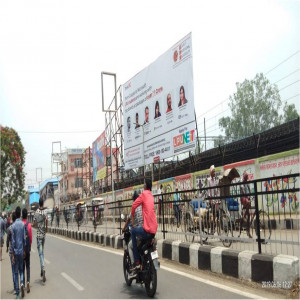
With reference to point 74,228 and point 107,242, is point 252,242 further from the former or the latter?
point 74,228

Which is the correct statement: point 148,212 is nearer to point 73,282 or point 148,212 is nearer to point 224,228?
point 224,228

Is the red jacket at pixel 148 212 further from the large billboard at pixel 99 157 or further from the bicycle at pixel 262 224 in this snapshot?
the large billboard at pixel 99 157

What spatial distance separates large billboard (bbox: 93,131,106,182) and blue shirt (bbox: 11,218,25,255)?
27014 mm

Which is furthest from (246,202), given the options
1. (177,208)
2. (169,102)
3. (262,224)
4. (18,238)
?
(169,102)

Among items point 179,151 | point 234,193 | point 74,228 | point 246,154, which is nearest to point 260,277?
point 234,193

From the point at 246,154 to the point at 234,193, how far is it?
805cm

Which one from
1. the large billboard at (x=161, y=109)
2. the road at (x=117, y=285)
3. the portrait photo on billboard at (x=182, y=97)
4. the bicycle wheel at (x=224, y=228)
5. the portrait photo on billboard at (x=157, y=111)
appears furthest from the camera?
the portrait photo on billboard at (x=157, y=111)

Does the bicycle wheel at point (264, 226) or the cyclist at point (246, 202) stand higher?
the cyclist at point (246, 202)

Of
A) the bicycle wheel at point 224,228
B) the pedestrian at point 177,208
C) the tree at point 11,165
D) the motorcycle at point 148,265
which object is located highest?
the tree at point 11,165

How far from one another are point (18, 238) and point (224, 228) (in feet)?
12.7

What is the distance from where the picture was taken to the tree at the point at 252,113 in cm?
2116

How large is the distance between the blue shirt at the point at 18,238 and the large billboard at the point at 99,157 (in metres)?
27.0

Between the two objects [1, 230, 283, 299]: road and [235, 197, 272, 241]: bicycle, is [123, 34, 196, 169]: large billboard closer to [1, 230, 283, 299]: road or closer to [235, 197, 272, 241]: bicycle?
[1, 230, 283, 299]: road

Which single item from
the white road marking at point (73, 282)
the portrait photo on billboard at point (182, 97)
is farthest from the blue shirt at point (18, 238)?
the portrait photo on billboard at point (182, 97)
